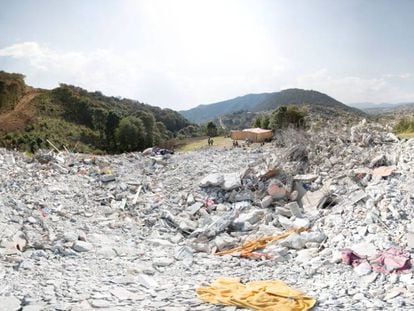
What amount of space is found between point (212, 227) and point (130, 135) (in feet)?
74.9

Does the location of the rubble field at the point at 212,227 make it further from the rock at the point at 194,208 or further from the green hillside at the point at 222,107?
the green hillside at the point at 222,107

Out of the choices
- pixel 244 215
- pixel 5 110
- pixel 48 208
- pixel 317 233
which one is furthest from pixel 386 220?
pixel 5 110

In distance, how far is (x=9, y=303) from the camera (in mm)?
3828

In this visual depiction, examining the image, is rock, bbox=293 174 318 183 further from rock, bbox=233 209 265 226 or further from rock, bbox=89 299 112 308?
rock, bbox=89 299 112 308

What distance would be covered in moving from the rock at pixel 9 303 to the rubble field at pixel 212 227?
0.06 feet

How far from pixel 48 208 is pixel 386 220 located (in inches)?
240

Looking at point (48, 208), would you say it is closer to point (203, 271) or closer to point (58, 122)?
point (203, 271)

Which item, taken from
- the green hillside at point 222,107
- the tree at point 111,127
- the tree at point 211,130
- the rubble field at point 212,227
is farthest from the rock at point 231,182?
the green hillside at point 222,107

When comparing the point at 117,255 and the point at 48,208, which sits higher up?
the point at 48,208

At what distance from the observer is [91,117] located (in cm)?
3509

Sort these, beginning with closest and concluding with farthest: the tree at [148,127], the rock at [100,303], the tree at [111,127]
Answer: the rock at [100,303], the tree at [148,127], the tree at [111,127]

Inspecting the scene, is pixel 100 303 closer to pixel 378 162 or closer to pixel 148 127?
pixel 378 162

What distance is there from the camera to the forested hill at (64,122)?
88.4ft

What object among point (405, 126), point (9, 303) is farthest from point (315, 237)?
point (405, 126)
